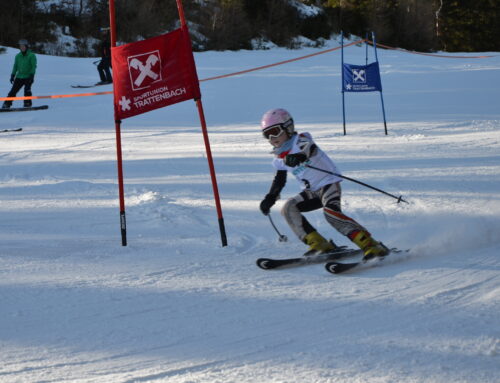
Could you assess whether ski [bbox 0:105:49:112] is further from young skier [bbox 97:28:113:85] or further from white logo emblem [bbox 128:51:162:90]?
white logo emblem [bbox 128:51:162:90]

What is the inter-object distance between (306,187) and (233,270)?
0.93 meters

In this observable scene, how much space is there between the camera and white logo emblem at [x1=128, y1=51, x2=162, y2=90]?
5.27 meters

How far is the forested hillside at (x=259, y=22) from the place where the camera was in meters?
26.0

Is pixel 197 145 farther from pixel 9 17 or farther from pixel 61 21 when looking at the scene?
pixel 61 21

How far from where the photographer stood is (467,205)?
6.77 metres

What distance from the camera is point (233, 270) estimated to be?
4.86 m

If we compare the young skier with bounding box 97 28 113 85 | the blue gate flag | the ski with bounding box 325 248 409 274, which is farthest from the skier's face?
the young skier with bounding box 97 28 113 85

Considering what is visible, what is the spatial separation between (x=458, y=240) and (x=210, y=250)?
89.2 inches

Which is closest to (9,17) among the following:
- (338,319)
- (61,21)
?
(61,21)

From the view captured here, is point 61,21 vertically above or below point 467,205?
above

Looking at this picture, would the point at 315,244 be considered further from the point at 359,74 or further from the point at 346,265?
the point at 359,74

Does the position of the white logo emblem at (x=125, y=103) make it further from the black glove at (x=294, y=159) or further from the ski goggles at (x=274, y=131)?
the black glove at (x=294, y=159)

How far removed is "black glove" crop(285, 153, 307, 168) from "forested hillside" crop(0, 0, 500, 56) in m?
22.3

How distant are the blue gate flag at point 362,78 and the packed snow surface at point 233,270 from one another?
3.18ft
